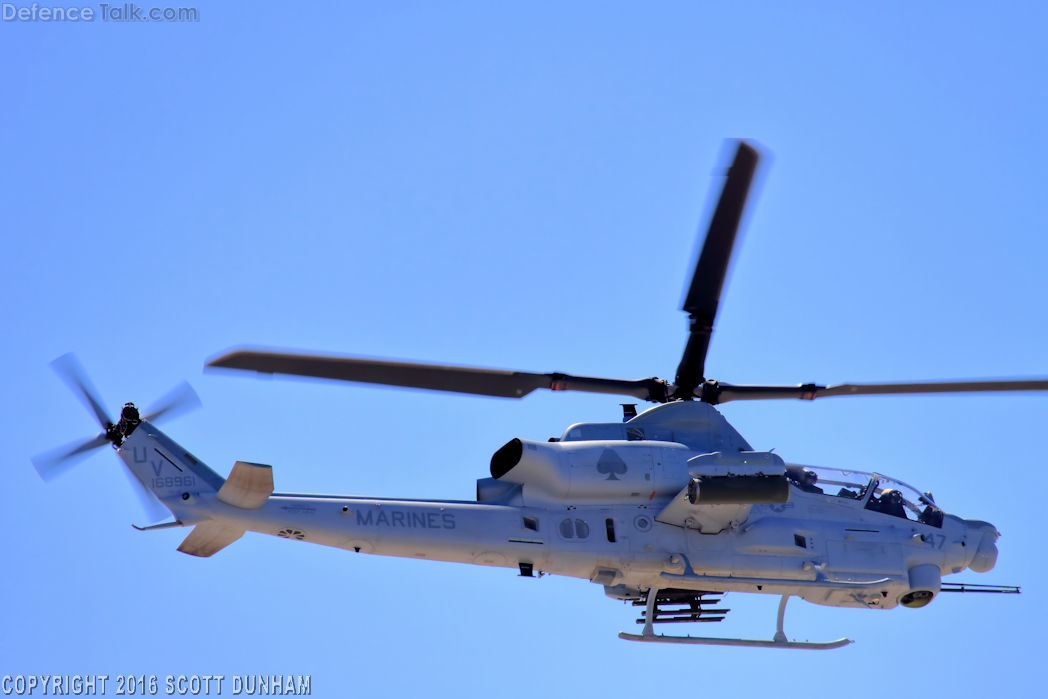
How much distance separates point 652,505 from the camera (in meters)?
18.0

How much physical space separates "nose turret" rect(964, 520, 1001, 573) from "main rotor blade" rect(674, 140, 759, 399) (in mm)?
4637

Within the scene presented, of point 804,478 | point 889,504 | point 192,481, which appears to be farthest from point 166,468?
point 889,504

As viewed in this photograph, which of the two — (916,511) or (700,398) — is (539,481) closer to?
(700,398)

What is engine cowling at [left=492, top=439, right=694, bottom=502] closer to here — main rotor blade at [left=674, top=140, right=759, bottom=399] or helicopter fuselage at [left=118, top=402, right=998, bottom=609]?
helicopter fuselage at [left=118, top=402, right=998, bottom=609]

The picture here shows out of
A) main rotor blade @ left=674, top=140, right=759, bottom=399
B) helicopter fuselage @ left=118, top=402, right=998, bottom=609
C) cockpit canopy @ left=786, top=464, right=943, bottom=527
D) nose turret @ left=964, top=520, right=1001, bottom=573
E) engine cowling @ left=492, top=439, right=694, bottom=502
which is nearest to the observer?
helicopter fuselage @ left=118, top=402, right=998, bottom=609

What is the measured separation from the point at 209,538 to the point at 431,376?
3.32 m

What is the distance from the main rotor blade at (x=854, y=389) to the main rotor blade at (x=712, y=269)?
1.14 ft

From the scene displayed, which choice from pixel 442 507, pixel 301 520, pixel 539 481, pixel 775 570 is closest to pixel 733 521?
pixel 775 570

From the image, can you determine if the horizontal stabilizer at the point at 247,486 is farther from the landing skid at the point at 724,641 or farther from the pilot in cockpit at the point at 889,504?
the pilot in cockpit at the point at 889,504

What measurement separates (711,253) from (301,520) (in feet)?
20.1

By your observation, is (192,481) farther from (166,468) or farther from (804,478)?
(804,478)

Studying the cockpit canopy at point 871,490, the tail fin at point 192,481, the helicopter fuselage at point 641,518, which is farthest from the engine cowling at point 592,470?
the tail fin at point 192,481

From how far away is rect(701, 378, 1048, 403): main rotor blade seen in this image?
17.9m

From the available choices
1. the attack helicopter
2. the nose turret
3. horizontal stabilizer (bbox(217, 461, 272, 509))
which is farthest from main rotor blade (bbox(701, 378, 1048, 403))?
horizontal stabilizer (bbox(217, 461, 272, 509))
